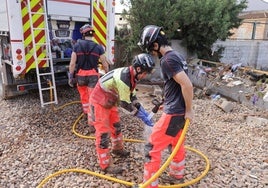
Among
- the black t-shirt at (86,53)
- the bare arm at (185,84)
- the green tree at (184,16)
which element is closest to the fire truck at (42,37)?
the black t-shirt at (86,53)

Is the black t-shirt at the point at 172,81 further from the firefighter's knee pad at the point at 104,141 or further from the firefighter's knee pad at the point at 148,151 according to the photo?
the firefighter's knee pad at the point at 104,141

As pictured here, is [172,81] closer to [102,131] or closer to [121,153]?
[102,131]

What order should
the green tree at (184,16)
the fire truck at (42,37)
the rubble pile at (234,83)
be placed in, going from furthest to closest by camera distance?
the green tree at (184,16), the rubble pile at (234,83), the fire truck at (42,37)

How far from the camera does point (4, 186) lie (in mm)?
3051

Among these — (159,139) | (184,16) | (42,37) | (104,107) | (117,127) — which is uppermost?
(184,16)

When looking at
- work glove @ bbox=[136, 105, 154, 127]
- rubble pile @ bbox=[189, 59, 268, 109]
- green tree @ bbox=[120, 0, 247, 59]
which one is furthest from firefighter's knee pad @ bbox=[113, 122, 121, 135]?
green tree @ bbox=[120, 0, 247, 59]

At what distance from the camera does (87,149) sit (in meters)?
3.83

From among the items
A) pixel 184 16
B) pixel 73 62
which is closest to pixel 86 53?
pixel 73 62

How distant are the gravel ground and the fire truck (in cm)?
52

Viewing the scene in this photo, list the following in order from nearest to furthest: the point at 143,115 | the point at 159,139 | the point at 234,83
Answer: the point at 159,139, the point at 143,115, the point at 234,83

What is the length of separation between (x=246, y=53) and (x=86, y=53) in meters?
9.72

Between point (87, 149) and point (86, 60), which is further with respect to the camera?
point (86, 60)

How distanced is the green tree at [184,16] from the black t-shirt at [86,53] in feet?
14.2

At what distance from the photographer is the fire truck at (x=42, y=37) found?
15.9 feet
